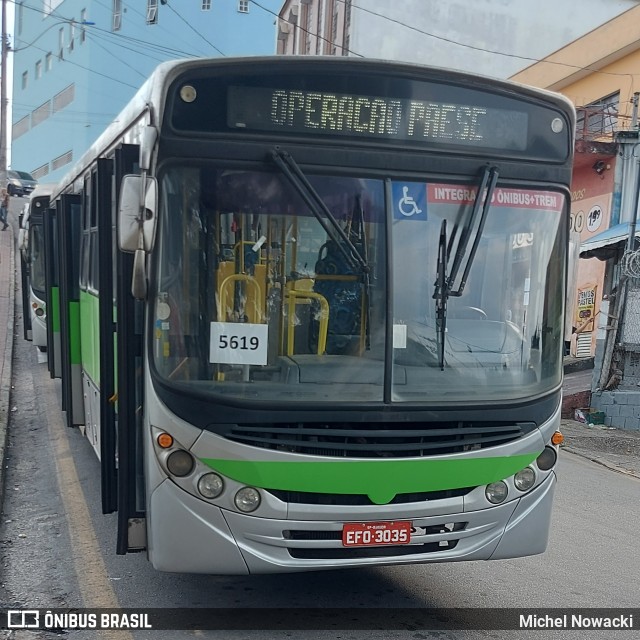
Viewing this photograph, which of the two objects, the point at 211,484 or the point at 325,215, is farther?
the point at 325,215

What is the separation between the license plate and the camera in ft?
15.3

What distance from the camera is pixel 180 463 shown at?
459 cm

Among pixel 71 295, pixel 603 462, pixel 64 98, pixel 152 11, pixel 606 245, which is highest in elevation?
pixel 152 11

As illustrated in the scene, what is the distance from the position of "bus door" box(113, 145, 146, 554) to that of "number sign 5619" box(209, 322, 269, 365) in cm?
48

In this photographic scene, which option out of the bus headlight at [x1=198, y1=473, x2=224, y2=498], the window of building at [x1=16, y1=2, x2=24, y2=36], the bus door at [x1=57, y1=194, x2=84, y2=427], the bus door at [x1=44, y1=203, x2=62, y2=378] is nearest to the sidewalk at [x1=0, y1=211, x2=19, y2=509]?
the bus door at [x1=57, y1=194, x2=84, y2=427]

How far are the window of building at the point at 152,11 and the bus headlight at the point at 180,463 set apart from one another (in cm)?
4645

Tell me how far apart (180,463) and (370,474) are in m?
0.98

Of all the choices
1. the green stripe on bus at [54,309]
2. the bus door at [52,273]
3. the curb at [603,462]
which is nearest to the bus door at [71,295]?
the green stripe on bus at [54,309]

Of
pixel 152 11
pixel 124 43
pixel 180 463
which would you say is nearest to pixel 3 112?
pixel 124 43

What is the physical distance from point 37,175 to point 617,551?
174 ft

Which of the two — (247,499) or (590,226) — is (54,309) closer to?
(247,499)

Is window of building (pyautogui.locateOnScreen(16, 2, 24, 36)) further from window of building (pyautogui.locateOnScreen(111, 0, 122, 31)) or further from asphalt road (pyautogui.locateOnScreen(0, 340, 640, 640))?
asphalt road (pyautogui.locateOnScreen(0, 340, 640, 640))

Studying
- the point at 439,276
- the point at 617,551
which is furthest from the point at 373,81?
the point at 617,551

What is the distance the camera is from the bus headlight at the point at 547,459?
16.8 feet
